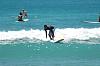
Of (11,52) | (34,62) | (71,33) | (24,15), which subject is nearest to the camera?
(34,62)

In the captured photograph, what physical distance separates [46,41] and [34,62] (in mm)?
8063

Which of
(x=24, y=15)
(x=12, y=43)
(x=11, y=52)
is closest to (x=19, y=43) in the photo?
(x=12, y=43)

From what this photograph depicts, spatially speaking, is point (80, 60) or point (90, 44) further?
point (90, 44)

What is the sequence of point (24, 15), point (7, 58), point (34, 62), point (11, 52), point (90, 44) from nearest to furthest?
point (34, 62)
point (7, 58)
point (11, 52)
point (90, 44)
point (24, 15)

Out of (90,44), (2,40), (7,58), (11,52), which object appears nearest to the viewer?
(7,58)

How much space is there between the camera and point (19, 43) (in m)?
34.8

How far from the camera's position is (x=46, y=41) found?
35.9 metres

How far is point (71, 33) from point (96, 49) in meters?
8.48

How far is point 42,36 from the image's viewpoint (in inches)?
1523

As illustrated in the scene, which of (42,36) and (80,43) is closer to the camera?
(80,43)

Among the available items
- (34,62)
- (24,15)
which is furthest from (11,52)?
(24,15)

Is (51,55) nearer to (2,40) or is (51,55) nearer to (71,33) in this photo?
(2,40)

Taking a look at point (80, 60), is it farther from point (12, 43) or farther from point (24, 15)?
point (24, 15)

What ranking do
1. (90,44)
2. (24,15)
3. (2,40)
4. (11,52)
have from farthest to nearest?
(24,15) → (2,40) → (90,44) → (11,52)
